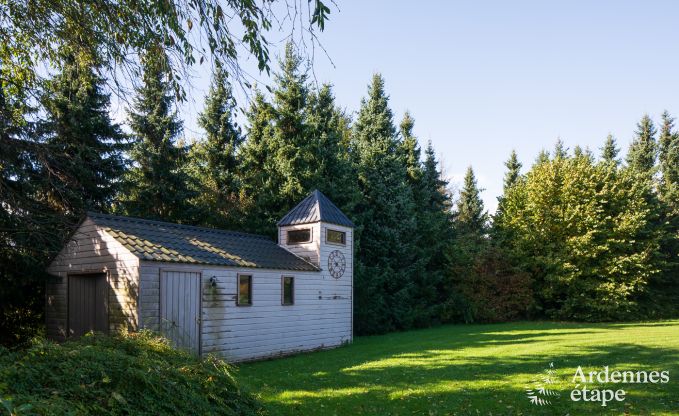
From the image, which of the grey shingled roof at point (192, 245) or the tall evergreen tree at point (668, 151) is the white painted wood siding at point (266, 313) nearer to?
the grey shingled roof at point (192, 245)

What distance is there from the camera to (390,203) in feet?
74.1

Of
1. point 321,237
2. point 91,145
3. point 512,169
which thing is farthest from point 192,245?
point 512,169

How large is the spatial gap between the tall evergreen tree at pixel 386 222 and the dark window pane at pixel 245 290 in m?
7.83

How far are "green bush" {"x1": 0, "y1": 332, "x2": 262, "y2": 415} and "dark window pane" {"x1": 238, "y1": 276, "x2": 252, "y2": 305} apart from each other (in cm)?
706

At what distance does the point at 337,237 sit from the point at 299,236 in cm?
129

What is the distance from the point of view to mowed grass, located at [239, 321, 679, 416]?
297 inches

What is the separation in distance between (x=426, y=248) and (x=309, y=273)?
10393 millimetres

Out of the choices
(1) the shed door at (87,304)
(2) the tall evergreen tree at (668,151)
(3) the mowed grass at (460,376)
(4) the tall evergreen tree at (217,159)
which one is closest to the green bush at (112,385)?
(3) the mowed grass at (460,376)

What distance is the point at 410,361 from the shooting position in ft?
39.0

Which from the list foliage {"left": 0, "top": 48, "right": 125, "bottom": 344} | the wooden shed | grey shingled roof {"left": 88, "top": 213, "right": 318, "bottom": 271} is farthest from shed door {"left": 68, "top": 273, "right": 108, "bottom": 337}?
grey shingled roof {"left": 88, "top": 213, "right": 318, "bottom": 271}

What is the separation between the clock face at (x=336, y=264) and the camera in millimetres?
16469

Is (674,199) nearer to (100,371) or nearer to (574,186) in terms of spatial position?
(574,186)

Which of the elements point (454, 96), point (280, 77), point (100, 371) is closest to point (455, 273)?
point (280, 77)

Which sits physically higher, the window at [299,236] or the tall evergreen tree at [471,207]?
the tall evergreen tree at [471,207]
